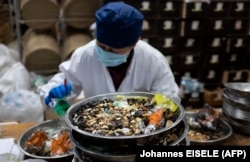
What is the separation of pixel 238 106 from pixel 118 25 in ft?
1.95

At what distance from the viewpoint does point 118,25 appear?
122cm

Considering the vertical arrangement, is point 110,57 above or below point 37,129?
above

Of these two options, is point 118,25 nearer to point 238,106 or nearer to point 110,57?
point 110,57

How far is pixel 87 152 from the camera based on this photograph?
0.75 metres

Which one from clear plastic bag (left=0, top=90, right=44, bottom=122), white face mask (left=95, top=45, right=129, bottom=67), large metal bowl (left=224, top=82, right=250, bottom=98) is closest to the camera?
large metal bowl (left=224, top=82, right=250, bottom=98)

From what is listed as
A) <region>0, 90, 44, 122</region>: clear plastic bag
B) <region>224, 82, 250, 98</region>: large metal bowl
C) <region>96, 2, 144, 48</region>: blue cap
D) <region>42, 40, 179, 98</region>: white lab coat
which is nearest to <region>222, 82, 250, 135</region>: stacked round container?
<region>224, 82, 250, 98</region>: large metal bowl

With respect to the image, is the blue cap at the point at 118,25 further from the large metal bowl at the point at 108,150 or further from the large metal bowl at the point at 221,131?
the large metal bowl at the point at 108,150

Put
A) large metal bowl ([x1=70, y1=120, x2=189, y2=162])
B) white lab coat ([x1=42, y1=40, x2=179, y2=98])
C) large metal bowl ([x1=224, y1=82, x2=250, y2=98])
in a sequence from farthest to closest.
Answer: white lab coat ([x1=42, y1=40, x2=179, y2=98]) < large metal bowl ([x1=224, y1=82, x2=250, y2=98]) < large metal bowl ([x1=70, y1=120, x2=189, y2=162])

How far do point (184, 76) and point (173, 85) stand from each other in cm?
173

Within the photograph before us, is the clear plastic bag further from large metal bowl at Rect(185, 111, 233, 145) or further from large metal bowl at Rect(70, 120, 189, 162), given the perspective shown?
large metal bowl at Rect(70, 120, 189, 162)

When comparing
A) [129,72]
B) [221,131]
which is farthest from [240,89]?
[129,72]

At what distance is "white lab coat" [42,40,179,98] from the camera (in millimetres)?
1521

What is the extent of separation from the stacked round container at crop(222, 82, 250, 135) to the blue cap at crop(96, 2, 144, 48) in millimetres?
469

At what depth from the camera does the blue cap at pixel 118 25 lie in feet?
3.98
